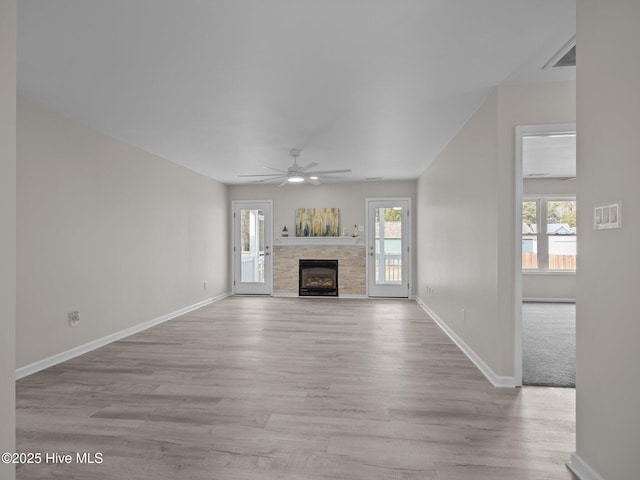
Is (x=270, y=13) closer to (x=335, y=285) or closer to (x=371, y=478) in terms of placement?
(x=371, y=478)

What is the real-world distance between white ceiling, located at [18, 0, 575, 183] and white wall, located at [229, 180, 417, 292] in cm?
323

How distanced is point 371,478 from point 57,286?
137 inches

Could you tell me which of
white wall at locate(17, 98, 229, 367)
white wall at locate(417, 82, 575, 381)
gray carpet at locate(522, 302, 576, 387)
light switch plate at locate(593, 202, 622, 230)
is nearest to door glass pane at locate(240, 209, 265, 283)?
white wall at locate(17, 98, 229, 367)

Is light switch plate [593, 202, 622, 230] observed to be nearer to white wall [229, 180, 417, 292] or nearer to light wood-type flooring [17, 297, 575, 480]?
light wood-type flooring [17, 297, 575, 480]

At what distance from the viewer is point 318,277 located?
782 cm

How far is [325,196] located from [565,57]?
5.52 metres

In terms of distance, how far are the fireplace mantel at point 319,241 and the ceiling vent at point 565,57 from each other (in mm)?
5249

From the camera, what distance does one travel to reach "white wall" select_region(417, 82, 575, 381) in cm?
294

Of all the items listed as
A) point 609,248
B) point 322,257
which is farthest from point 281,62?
point 322,257

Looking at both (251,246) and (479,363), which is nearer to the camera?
(479,363)

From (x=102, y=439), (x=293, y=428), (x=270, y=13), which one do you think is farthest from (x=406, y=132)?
(x=102, y=439)

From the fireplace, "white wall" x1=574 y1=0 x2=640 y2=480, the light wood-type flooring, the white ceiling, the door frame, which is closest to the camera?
"white wall" x1=574 y1=0 x2=640 y2=480

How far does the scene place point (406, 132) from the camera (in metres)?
4.23

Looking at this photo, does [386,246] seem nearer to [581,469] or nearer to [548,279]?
[548,279]
